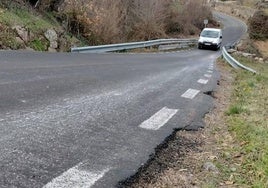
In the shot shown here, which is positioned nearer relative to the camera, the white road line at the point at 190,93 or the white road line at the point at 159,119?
the white road line at the point at 159,119

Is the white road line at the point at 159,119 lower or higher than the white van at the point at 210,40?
higher

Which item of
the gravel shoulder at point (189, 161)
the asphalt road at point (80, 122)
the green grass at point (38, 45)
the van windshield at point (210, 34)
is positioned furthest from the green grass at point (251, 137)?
the van windshield at point (210, 34)

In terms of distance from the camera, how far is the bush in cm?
5344

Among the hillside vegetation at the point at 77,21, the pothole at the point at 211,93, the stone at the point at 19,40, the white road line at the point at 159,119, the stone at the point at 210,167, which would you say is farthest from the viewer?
the hillside vegetation at the point at 77,21

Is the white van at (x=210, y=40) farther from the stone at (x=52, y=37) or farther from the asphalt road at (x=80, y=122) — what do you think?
the asphalt road at (x=80, y=122)

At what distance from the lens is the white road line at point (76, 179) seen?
3.24m

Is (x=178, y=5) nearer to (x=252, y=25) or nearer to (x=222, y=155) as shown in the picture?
(x=252, y=25)

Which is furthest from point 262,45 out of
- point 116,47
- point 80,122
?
point 80,122

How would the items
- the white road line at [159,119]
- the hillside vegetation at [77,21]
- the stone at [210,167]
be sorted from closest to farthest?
the stone at [210,167], the white road line at [159,119], the hillside vegetation at [77,21]

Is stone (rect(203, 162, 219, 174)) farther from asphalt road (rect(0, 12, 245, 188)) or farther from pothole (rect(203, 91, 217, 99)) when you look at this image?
pothole (rect(203, 91, 217, 99))

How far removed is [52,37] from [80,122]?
1247cm

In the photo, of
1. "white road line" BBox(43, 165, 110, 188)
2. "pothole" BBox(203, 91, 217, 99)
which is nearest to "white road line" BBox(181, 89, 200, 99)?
"pothole" BBox(203, 91, 217, 99)

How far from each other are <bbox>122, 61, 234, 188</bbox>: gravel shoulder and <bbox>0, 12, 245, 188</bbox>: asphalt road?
13cm

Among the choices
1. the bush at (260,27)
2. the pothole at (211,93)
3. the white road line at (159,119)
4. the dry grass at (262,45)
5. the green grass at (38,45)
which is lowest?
the dry grass at (262,45)
